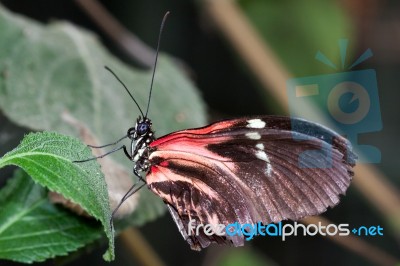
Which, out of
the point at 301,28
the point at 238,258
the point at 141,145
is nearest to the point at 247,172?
the point at 141,145

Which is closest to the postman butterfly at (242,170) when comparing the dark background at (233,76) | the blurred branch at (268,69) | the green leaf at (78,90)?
the green leaf at (78,90)

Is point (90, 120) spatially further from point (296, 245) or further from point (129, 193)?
point (296, 245)

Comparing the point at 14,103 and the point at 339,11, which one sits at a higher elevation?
the point at 339,11

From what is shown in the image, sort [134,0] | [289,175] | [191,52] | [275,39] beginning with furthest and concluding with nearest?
[191,52] < [134,0] < [275,39] < [289,175]

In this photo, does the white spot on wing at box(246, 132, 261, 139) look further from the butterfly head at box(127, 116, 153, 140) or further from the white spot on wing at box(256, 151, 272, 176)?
the butterfly head at box(127, 116, 153, 140)

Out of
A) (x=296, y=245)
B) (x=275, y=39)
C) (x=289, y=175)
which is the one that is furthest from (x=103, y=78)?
(x=296, y=245)

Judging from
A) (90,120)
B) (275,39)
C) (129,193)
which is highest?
(275,39)

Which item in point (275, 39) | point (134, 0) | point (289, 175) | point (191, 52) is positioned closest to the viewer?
point (289, 175)
